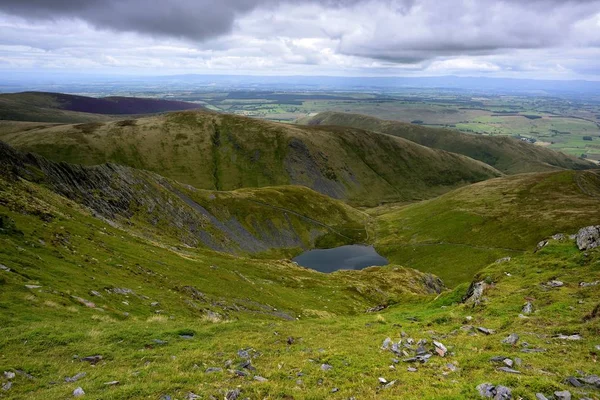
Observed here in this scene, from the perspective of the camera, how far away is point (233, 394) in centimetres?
1681

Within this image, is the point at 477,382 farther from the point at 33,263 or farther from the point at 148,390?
the point at 33,263

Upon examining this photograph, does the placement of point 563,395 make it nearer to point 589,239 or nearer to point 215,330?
point 215,330

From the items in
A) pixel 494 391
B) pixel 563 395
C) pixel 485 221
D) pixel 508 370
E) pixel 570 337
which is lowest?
pixel 485 221

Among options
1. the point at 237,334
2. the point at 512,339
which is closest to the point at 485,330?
the point at 512,339

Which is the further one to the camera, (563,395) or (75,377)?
(75,377)

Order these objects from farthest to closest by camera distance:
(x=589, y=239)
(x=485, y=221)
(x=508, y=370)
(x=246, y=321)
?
1. (x=485, y=221)
2. (x=589, y=239)
3. (x=246, y=321)
4. (x=508, y=370)

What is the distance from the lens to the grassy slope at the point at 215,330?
17.6 metres

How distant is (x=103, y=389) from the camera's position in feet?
56.0

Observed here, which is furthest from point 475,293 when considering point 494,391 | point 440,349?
point 494,391

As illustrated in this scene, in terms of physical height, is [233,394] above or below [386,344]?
above

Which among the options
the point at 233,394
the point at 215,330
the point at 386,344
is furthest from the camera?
the point at 215,330

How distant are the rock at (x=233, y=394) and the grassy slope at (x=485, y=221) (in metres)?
111

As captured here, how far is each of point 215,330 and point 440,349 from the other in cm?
1781

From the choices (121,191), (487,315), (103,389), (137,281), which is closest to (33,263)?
(137,281)
